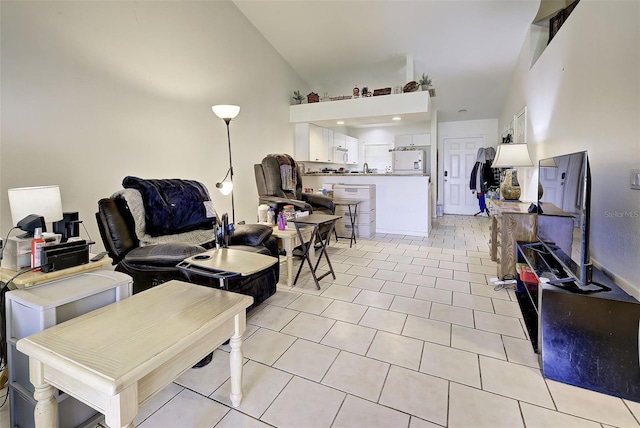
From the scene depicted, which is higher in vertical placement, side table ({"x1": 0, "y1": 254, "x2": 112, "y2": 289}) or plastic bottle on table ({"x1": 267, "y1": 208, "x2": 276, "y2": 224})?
plastic bottle on table ({"x1": 267, "y1": 208, "x2": 276, "y2": 224})

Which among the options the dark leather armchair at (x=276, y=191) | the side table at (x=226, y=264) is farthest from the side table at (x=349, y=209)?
the side table at (x=226, y=264)

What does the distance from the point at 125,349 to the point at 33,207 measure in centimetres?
133

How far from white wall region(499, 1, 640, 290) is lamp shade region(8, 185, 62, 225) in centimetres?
319

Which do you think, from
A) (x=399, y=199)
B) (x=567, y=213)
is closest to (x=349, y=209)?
(x=399, y=199)

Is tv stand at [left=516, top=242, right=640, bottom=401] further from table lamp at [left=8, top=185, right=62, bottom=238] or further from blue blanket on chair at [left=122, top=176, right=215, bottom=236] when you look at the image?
table lamp at [left=8, top=185, right=62, bottom=238]

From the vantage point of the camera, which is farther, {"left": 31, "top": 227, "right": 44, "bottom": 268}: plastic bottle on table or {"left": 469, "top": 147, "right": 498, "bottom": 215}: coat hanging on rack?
{"left": 469, "top": 147, "right": 498, "bottom": 215}: coat hanging on rack

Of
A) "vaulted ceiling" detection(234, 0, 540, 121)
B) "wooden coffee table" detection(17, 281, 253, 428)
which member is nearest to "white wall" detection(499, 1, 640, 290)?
"vaulted ceiling" detection(234, 0, 540, 121)

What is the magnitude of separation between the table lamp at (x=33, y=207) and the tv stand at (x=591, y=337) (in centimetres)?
266

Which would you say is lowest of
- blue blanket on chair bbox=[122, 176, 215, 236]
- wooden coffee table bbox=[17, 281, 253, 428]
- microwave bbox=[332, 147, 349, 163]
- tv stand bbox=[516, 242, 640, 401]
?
tv stand bbox=[516, 242, 640, 401]

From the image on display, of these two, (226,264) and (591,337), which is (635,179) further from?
(226,264)

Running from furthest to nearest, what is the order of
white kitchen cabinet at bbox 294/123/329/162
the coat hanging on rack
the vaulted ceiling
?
1. the coat hanging on rack
2. white kitchen cabinet at bbox 294/123/329/162
3. the vaulted ceiling

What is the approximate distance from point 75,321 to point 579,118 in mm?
3267

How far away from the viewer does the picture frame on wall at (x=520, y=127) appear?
13.4 feet

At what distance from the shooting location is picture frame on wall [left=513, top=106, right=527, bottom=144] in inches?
161
